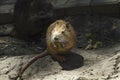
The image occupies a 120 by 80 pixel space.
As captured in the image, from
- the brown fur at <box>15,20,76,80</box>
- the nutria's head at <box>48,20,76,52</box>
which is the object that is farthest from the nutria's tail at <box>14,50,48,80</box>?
the nutria's head at <box>48,20,76,52</box>

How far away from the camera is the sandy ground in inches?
139

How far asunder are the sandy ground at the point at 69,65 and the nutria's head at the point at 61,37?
0.19 metres

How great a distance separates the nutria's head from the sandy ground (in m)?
0.19

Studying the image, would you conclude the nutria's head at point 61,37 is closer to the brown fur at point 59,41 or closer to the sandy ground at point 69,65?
the brown fur at point 59,41

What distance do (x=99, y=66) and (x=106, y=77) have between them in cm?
26

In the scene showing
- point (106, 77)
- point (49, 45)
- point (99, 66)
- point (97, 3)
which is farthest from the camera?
point (97, 3)

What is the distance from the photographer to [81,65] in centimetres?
378

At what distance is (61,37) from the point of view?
372 cm

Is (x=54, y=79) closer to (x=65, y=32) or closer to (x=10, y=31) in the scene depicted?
(x=65, y=32)

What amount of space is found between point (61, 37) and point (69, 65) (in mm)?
330

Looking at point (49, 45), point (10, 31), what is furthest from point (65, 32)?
point (10, 31)

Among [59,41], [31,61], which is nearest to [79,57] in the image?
[59,41]

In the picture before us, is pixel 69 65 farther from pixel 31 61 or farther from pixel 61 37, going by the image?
pixel 31 61

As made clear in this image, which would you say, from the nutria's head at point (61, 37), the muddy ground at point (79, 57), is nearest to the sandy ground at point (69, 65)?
the muddy ground at point (79, 57)
